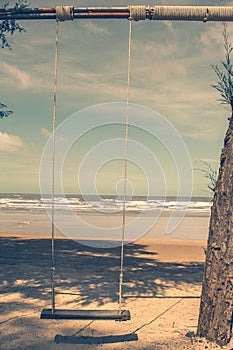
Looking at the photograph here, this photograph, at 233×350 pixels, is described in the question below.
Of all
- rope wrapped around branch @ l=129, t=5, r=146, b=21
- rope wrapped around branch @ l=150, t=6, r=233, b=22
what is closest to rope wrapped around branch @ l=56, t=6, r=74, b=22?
rope wrapped around branch @ l=129, t=5, r=146, b=21

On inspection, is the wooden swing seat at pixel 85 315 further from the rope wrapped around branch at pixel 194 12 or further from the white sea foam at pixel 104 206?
the white sea foam at pixel 104 206

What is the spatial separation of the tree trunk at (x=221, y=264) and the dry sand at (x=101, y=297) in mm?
271

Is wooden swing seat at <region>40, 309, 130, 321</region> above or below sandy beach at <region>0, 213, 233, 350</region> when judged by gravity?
above

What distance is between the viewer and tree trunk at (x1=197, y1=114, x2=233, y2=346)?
5.70 metres

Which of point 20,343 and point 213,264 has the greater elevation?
point 213,264

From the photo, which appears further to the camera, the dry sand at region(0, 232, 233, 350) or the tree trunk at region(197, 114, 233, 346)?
the dry sand at region(0, 232, 233, 350)

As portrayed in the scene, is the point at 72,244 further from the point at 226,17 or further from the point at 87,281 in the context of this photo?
the point at 226,17

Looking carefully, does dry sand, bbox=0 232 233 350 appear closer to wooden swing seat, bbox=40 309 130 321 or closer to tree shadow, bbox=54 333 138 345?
tree shadow, bbox=54 333 138 345

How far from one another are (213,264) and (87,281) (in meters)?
4.40

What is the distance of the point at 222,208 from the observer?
575cm

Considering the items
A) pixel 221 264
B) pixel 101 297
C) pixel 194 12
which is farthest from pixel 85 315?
pixel 194 12

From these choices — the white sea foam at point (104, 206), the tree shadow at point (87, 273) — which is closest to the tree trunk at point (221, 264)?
the tree shadow at point (87, 273)

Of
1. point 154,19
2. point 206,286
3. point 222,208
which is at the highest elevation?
point 154,19

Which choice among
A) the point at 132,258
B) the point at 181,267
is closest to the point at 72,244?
the point at 132,258
